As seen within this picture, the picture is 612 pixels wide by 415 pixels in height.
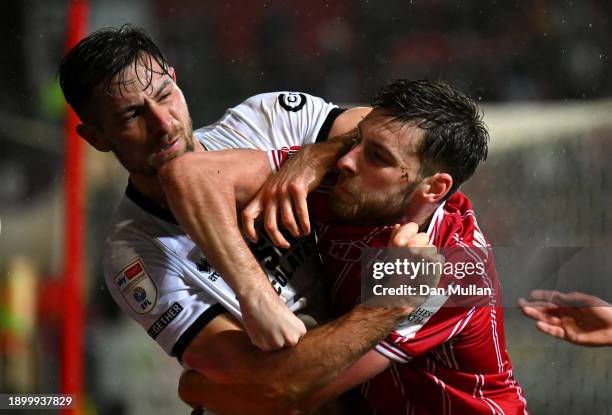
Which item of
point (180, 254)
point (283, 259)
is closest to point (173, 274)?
point (180, 254)

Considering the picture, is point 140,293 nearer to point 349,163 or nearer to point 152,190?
point 152,190

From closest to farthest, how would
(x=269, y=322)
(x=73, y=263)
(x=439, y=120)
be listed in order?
(x=269, y=322), (x=439, y=120), (x=73, y=263)

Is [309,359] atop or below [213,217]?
below

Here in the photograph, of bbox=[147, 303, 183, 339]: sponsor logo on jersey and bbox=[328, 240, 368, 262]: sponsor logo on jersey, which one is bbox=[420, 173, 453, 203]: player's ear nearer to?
bbox=[328, 240, 368, 262]: sponsor logo on jersey

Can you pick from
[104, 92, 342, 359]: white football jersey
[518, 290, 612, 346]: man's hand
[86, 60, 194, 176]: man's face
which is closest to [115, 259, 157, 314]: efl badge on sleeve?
[104, 92, 342, 359]: white football jersey

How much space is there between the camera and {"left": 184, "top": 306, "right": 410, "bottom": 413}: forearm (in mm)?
1103

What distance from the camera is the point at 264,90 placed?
6.13 ft

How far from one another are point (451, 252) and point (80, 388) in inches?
40.5

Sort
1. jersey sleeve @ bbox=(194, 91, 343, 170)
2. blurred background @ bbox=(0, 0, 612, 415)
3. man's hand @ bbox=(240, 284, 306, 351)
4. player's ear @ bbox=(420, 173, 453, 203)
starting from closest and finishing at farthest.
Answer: man's hand @ bbox=(240, 284, 306, 351)
player's ear @ bbox=(420, 173, 453, 203)
jersey sleeve @ bbox=(194, 91, 343, 170)
blurred background @ bbox=(0, 0, 612, 415)

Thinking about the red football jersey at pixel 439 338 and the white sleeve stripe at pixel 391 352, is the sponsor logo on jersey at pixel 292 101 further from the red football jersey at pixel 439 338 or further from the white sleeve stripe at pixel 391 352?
the white sleeve stripe at pixel 391 352

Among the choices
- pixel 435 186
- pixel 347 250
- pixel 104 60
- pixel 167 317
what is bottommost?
pixel 167 317

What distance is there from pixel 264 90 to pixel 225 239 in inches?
32.6

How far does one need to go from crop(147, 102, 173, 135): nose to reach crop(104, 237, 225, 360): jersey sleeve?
0.16m

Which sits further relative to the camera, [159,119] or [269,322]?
[159,119]
